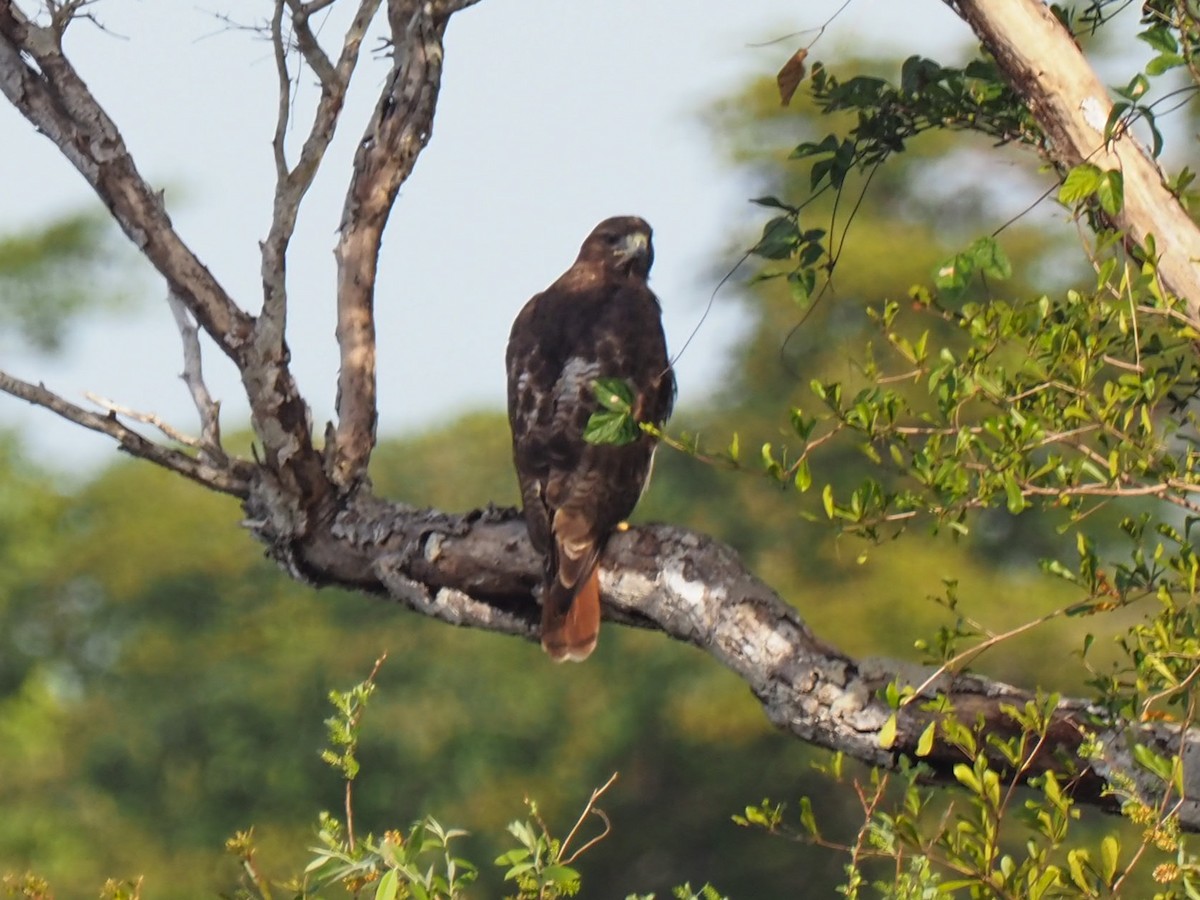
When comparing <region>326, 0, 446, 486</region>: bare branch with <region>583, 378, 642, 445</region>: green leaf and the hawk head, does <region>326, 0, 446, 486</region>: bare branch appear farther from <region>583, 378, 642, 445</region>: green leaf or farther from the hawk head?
<region>583, 378, 642, 445</region>: green leaf

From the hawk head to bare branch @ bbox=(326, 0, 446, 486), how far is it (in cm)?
94

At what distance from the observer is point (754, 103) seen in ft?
43.2

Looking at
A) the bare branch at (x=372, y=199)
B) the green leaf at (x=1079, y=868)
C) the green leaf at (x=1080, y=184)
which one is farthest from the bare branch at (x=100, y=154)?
the green leaf at (x=1079, y=868)

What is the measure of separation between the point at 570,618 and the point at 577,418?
1.90 ft

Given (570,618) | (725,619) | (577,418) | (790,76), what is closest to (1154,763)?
(725,619)

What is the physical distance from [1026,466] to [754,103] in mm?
11587

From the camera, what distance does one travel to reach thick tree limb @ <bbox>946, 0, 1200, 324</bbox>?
216 cm

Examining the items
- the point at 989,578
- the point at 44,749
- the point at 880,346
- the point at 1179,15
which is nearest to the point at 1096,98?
the point at 1179,15

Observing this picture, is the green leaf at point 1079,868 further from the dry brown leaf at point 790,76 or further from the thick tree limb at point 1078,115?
the dry brown leaf at point 790,76

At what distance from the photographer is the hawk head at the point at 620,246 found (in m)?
4.27

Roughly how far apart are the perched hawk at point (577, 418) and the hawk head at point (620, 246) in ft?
0.09

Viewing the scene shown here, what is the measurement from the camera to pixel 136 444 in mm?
3061

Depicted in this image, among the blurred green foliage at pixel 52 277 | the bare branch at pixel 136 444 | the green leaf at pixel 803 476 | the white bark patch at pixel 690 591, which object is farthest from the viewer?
the blurred green foliage at pixel 52 277

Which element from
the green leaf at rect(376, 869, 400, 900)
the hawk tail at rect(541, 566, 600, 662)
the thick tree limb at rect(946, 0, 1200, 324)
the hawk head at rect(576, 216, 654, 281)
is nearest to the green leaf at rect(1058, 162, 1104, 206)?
the thick tree limb at rect(946, 0, 1200, 324)
